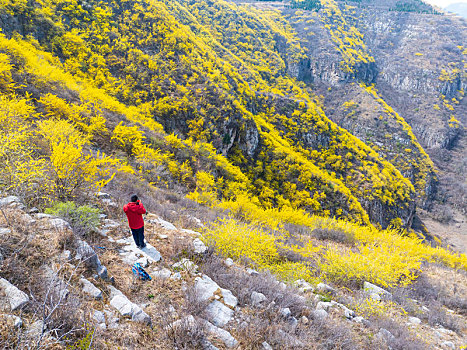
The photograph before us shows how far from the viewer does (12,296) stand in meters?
2.15

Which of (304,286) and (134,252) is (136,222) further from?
(304,286)

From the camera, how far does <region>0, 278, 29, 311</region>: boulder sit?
6.82ft

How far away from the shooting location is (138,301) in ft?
10.0

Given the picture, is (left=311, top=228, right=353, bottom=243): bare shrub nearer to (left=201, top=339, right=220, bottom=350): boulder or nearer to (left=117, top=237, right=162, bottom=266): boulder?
(left=117, top=237, right=162, bottom=266): boulder

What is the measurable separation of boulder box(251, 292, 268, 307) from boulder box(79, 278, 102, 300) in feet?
6.89

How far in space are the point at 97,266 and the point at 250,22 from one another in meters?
86.3

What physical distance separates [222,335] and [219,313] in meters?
0.37

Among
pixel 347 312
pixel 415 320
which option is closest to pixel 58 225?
pixel 347 312

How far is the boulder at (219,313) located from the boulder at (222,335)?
0.16 meters

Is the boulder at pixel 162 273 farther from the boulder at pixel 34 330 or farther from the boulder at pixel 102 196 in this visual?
the boulder at pixel 102 196

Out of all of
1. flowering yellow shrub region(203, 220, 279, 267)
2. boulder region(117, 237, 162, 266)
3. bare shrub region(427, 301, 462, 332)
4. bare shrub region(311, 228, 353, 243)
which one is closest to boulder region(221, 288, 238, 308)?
boulder region(117, 237, 162, 266)

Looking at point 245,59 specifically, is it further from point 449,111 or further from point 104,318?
point 449,111

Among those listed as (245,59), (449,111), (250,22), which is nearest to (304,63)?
(250,22)

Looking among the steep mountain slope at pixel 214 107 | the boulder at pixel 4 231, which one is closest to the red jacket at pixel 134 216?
the boulder at pixel 4 231
